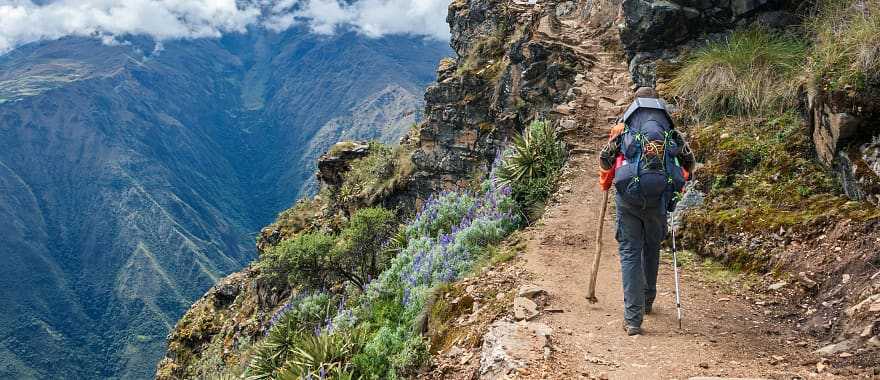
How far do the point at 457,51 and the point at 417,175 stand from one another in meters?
4.90

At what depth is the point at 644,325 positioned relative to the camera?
17.4ft

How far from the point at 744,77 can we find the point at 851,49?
6.64 ft

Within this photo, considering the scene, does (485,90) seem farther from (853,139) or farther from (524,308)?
(524,308)

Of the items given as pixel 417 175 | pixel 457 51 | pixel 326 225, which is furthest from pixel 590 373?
pixel 326 225

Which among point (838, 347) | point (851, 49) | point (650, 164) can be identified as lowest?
point (838, 347)

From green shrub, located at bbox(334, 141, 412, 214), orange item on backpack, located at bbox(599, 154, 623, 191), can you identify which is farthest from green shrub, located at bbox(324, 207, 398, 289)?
orange item on backpack, located at bbox(599, 154, 623, 191)

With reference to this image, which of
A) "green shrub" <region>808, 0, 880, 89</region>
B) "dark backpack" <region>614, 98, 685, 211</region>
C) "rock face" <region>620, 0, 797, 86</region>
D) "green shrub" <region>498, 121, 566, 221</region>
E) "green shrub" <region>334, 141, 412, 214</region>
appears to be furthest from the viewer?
"green shrub" <region>334, 141, 412, 214</region>

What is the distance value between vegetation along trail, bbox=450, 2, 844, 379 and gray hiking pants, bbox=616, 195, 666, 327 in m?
0.28

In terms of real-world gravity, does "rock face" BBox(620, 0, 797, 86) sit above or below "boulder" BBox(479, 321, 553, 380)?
above

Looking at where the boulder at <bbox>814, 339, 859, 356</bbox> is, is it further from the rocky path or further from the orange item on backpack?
the orange item on backpack

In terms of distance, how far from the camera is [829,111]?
6172 millimetres

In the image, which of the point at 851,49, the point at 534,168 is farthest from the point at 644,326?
the point at 534,168

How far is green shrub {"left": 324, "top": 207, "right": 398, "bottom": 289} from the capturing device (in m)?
15.2

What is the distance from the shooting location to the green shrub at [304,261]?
15336mm
